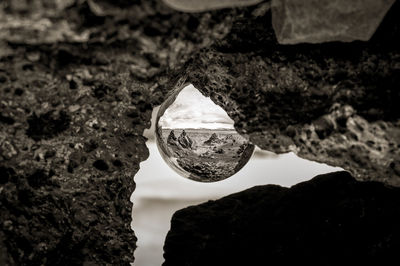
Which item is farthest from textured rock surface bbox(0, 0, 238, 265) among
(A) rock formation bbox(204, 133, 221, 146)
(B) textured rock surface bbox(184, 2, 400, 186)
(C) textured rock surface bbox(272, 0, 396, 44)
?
(A) rock formation bbox(204, 133, 221, 146)

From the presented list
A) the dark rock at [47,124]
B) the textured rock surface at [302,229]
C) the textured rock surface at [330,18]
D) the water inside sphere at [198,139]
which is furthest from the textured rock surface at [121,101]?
the water inside sphere at [198,139]

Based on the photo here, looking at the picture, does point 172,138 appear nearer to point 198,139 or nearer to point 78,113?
point 198,139

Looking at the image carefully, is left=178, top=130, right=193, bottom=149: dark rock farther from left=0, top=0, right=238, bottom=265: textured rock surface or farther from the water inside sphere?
left=0, top=0, right=238, bottom=265: textured rock surface

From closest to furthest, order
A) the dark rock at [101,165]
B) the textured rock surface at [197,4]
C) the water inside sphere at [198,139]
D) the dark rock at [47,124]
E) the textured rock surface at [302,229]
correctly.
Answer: the textured rock surface at [197,4] → the dark rock at [47,124] → the dark rock at [101,165] → the textured rock surface at [302,229] → the water inside sphere at [198,139]

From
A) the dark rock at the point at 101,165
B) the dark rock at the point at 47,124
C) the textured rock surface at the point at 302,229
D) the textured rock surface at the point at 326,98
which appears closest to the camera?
the textured rock surface at the point at 326,98

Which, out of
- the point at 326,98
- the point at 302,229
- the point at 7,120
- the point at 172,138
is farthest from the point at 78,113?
the point at 302,229

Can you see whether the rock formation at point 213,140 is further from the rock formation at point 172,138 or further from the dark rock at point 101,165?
the dark rock at point 101,165
